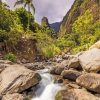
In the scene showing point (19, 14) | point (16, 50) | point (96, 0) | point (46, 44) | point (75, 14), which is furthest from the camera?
point (75, 14)

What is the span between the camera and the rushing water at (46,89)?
17.5 metres

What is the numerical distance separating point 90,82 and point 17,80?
14.7 ft

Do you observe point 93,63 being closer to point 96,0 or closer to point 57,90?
point 57,90

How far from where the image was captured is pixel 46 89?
1867 cm

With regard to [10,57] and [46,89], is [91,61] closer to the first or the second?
[46,89]

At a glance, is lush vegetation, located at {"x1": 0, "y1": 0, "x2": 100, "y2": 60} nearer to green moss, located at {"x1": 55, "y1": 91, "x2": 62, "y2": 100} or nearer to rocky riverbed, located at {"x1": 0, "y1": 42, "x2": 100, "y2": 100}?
rocky riverbed, located at {"x1": 0, "y1": 42, "x2": 100, "y2": 100}

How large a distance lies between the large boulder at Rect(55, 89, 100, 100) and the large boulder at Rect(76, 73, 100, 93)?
1.62ft

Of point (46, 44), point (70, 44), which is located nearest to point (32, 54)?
point (46, 44)

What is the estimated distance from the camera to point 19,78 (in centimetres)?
1736

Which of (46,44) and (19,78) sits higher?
(46,44)

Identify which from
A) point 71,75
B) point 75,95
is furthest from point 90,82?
point 71,75

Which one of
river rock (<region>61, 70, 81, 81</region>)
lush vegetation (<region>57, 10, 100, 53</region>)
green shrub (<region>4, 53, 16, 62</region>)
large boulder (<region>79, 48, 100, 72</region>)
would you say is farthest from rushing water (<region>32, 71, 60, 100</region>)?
lush vegetation (<region>57, 10, 100, 53</region>)

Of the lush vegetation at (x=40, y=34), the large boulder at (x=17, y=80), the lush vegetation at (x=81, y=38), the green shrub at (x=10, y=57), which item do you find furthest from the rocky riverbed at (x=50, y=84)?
the lush vegetation at (x=81, y=38)

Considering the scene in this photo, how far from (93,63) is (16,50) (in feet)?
45.6
